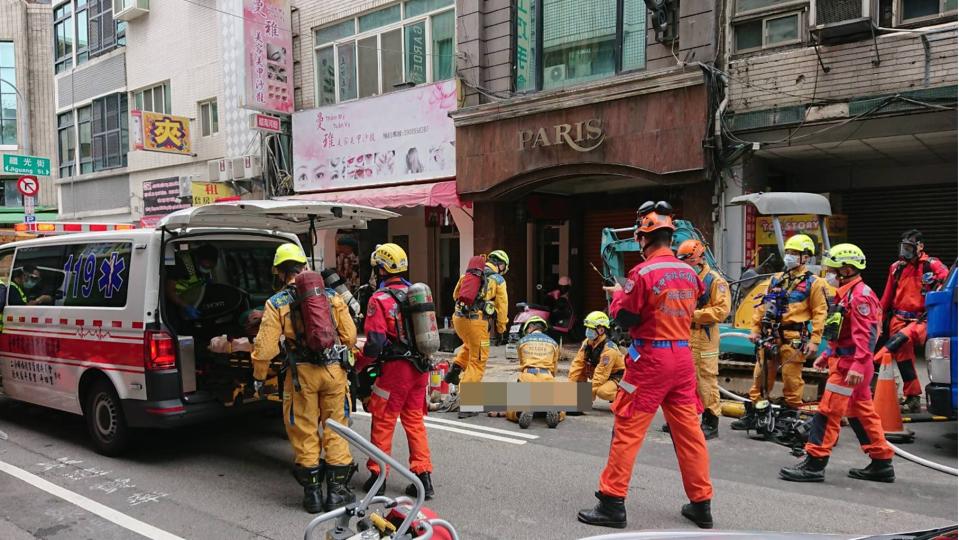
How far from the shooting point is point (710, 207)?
35.4ft

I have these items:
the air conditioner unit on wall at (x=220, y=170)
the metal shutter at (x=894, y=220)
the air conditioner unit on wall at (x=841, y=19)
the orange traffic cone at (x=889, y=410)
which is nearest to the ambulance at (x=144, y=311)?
the orange traffic cone at (x=889, y=410)

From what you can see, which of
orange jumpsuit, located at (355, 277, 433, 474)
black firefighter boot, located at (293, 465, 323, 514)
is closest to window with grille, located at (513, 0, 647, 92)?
orange jumpsuit, located at (355, 277, 433, 474)

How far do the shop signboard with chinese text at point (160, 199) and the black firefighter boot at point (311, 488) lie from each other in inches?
616

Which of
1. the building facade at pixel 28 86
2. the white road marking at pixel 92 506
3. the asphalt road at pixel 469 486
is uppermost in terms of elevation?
the building facade at pixel 28 86

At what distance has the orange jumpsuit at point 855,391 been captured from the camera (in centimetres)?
513

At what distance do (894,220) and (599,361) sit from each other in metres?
7.41

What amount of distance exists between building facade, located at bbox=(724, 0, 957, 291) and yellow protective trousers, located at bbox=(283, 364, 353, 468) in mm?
7659

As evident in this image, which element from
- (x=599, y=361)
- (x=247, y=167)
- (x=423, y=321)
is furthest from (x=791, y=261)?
(x=247, y=167)

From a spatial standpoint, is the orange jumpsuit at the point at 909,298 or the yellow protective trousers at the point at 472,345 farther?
the yellow protective trousers at the point at 472,345

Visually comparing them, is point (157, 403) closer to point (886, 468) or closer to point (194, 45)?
point (886, 468)

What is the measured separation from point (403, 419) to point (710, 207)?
729 cm

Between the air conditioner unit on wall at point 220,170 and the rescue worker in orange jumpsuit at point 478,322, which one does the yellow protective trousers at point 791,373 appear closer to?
the rescue worker in orange jumpsuit at point 478,322

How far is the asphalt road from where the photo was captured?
4.49 m

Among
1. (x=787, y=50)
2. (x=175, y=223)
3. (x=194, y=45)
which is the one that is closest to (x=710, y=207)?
(x=787, y=50)
